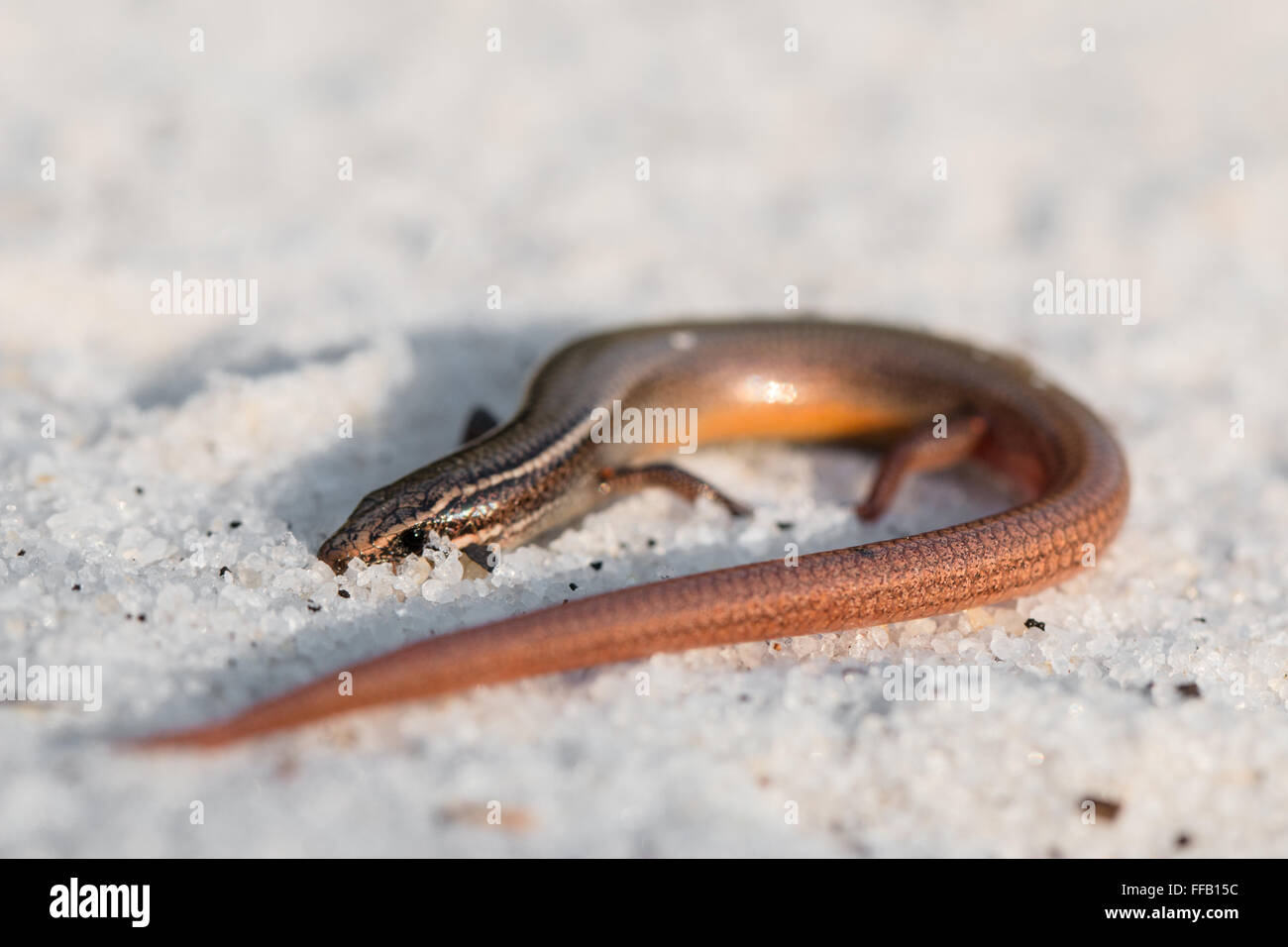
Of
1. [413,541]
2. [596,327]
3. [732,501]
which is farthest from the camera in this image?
[596,327]

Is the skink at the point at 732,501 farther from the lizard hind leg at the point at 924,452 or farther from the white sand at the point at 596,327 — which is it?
the white sand at the point at 596,327

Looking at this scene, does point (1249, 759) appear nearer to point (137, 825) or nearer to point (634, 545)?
point (634, 545)

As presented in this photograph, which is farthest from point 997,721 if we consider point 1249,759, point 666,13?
point 666,13

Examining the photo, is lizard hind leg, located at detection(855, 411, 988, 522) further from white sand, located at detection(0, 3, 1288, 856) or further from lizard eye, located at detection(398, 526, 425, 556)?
lizard eye, located at detection(398, 526, 425, 556)

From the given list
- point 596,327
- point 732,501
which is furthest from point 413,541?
point 596,327

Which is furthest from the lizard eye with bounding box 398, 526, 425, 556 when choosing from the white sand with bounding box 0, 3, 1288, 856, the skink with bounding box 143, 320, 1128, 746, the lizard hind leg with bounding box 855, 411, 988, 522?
the lizard hind leg with bounding box 855, 411, 988, 522

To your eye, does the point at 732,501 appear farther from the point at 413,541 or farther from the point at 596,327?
the point at 596,327
